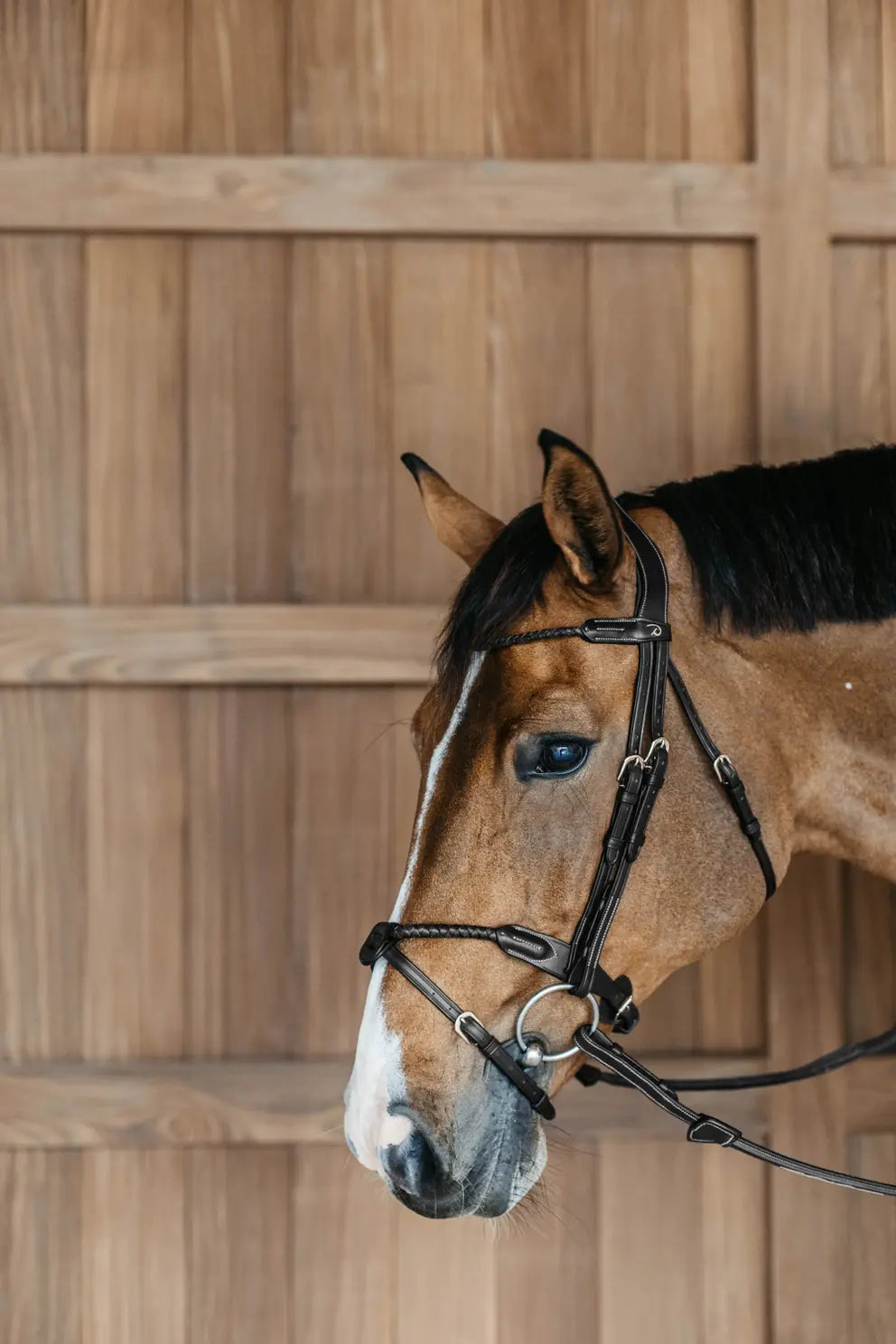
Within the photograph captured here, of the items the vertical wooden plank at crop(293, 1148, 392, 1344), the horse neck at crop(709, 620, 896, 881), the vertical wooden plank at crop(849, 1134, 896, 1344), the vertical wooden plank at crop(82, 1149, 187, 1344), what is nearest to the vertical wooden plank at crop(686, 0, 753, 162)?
the horse neck at crop(709, 620, 896, 881)

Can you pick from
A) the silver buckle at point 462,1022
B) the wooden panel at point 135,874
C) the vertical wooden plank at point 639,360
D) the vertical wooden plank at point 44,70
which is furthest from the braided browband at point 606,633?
the vertical wooden plank at point 44,70

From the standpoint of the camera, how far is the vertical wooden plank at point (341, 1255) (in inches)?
55.1

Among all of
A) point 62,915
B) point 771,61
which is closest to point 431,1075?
point 62,915

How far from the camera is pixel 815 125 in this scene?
1.44 metres

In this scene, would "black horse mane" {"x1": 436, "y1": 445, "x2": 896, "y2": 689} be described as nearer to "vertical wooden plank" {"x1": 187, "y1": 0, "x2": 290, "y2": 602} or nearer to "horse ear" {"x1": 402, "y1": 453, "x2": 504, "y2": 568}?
"horse ear" {"x1": 402, "y1": 453, "x2": 504, "y2": 568}

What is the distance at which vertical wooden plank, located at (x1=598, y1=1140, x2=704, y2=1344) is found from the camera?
141 centimetres

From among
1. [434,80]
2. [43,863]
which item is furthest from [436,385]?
[43,863]

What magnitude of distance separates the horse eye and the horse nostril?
35cm

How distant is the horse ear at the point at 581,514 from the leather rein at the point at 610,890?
46 millimetres

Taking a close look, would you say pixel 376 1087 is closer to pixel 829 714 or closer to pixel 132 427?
pixel 829 714

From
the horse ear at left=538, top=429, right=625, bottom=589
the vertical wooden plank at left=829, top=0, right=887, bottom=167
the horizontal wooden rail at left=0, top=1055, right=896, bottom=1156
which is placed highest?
the vertical wooden plank at left=829, top=0, right=887, bottom=167

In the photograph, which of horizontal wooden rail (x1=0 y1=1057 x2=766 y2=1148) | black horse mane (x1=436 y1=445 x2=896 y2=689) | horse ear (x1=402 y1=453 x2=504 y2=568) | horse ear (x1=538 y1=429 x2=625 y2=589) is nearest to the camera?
horse ear (x1=538 y1=429 x2=625 y2=589)

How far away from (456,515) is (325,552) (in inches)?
13.8

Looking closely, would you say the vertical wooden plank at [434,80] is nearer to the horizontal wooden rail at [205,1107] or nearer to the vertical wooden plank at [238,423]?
the vertical wooden plank at [238,423]
